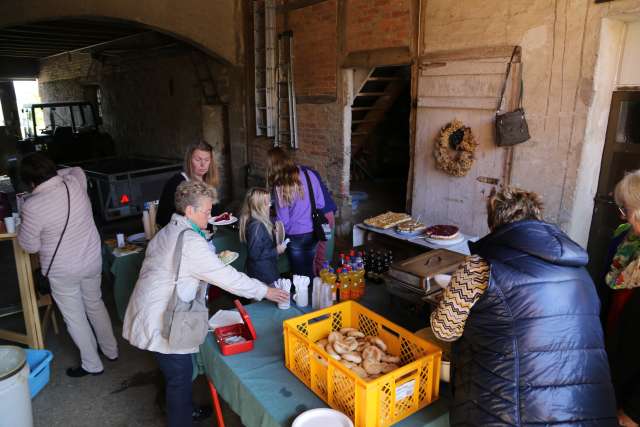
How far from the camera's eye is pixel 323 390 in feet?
7.34

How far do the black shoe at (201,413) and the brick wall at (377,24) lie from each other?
4.78m

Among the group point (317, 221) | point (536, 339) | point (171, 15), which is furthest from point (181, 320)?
point (171, 15)

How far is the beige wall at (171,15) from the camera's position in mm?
7004

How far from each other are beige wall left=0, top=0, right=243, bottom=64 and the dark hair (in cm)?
466

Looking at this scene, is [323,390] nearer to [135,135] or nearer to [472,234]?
[472,234]

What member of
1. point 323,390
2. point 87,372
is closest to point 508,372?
point 323,390

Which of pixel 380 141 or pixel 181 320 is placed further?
pixel 380 141

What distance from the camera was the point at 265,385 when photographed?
2344 millimetres

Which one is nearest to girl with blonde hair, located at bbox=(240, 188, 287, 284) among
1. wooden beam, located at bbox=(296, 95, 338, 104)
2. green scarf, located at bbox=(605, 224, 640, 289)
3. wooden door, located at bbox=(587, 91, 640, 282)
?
green scarf, located at bbox=(605, 224, 640, 289)

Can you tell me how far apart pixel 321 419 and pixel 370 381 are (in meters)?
0.33

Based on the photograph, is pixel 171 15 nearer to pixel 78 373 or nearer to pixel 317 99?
pixel 317 99

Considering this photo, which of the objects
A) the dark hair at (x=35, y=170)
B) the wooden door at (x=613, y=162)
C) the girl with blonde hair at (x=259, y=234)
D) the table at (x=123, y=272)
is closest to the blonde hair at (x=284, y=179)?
the girl with blonde hair at (x=259, y=234)

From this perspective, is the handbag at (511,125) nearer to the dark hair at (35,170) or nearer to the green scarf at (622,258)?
the green scarf at (622,258)

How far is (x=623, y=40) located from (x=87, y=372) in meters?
5.94
